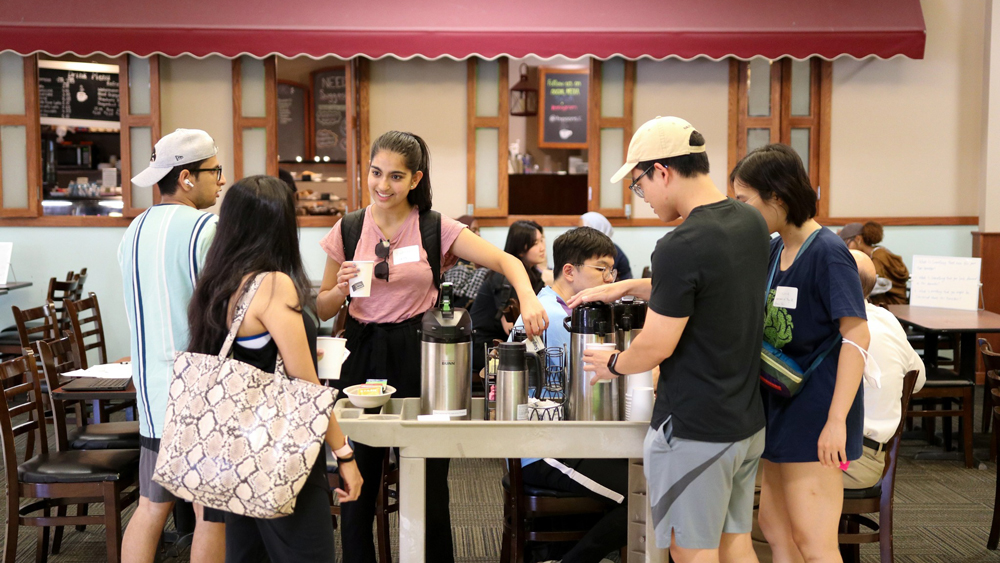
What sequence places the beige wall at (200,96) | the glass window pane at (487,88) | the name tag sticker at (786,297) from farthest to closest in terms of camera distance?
the glass window pane at (487,88)
the beige wall at (200,96)
the name tag sticker at (786,297)

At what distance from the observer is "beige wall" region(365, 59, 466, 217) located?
6418 mm

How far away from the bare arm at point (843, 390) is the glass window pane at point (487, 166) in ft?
15.5

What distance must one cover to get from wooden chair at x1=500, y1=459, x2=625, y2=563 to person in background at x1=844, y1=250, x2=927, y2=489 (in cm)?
85

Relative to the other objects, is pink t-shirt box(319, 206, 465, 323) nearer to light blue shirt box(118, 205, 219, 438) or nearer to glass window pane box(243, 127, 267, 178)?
light blue shirt box(118, 205, 219, 438)

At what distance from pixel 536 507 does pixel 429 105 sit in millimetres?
4570

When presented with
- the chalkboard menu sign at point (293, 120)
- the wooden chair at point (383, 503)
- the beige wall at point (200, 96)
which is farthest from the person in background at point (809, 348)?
the chalkboard menu sign at point (293, 120)

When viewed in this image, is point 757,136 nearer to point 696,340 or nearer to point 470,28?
point 470,28

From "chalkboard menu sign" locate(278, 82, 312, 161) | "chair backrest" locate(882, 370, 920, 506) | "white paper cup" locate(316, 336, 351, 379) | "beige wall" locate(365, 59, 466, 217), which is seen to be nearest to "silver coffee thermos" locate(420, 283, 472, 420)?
"white paper cup" locate(316, 336, 351, 379)

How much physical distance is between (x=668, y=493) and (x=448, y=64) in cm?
516

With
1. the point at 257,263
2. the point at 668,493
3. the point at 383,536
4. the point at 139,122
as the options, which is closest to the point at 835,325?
the point at 668,493

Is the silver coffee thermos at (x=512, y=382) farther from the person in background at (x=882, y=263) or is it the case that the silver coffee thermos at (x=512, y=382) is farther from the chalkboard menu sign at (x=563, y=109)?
the chalkboard menu sign at (x=563, y=109)

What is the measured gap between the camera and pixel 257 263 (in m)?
1.76

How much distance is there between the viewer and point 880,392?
2.60 m

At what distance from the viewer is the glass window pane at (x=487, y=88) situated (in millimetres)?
6418
